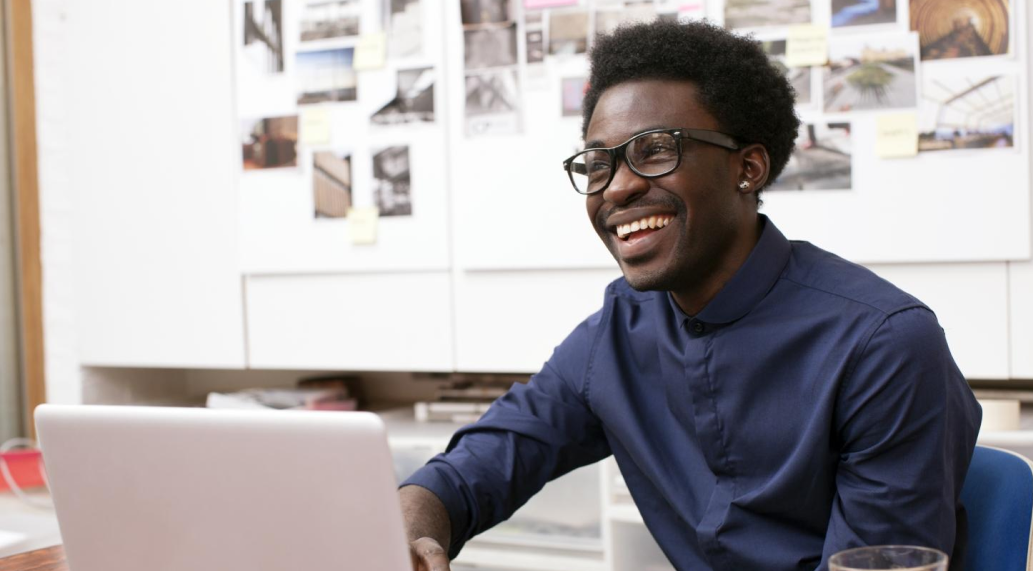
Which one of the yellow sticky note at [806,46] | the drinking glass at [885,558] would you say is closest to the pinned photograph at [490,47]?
the yellow sticky note at [806,46]

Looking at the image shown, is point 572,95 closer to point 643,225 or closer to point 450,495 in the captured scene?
point 643,225

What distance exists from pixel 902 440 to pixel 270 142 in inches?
75.4

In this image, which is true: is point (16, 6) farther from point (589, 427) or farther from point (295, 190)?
point (589, 427)

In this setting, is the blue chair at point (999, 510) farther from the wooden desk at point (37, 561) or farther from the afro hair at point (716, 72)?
the wooden desk at point (37, 561)

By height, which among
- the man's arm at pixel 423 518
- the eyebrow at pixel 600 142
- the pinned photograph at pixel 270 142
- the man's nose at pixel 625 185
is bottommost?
the man's arm at pixel 423 518

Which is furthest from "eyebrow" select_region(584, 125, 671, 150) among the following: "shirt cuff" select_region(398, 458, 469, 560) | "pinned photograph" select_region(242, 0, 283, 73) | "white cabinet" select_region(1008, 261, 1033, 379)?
"pinned photograph" select_region(242, 0, 283, 73)

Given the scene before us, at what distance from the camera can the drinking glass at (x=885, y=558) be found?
2.39ft

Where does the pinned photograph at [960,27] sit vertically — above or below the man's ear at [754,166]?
above

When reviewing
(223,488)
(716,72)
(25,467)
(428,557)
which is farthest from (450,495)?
(25,467)

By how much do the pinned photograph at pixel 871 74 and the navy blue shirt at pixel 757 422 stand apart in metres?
0.90

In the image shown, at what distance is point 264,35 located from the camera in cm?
259

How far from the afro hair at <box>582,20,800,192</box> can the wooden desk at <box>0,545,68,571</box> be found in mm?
878

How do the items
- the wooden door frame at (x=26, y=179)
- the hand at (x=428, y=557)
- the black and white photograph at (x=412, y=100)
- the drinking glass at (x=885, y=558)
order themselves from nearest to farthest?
1. the drinking glass at (x=885, y=558)
2. the hand at (x=428, y=557)
3. the black and white photograph at (x=412, y=100)
4. the wooden door frame at (x=26, y=179)

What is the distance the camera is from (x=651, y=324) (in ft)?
4.54
